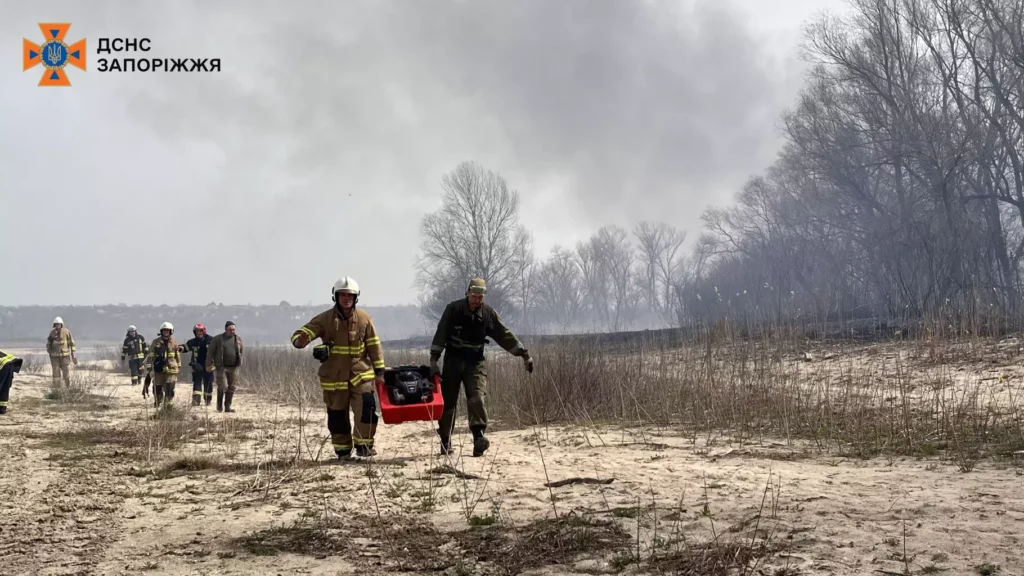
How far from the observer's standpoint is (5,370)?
11.1 metres

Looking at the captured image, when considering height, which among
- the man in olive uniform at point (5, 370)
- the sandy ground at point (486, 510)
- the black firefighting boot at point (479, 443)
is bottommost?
the sandy ground at point (486, 510)

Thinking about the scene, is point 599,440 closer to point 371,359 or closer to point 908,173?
point 371,359

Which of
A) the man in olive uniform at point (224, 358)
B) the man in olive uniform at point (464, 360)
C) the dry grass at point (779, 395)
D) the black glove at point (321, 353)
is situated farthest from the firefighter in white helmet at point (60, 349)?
the man in olive uniform at point (464, 360)

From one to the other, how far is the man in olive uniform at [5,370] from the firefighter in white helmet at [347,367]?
265 inches

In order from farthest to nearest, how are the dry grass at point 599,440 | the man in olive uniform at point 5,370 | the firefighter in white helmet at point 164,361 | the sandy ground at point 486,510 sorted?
the firefighter in white helmet at point 164,361 → the man in olive uniform at point 5,370 → the dry grass at point 599,440 → the sandy ground at point 486,510

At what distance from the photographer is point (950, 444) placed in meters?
6.75

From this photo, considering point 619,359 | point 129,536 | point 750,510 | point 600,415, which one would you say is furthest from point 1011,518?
point 619,359

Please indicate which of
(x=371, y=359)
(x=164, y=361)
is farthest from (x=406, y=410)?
(x=164, y=361)

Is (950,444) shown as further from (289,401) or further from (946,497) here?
(289,401)

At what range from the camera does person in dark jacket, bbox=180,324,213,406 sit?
13.0 meters

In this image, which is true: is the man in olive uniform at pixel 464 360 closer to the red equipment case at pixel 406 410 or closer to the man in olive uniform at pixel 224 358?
the red equipment case at pixel 406 410

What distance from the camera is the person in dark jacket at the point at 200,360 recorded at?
1302cm

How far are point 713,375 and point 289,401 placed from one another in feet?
31.5

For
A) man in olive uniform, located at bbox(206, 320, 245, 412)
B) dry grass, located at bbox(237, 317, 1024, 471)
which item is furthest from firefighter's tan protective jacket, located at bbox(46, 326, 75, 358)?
dry grass, located at bbox(237, 317, 1024, 471)
